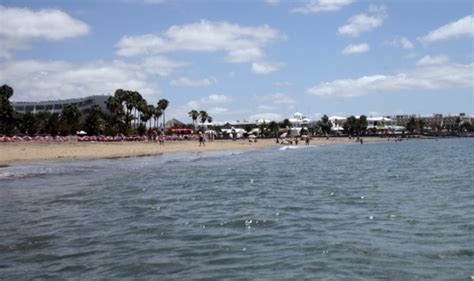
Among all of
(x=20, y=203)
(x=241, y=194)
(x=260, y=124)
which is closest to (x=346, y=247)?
(x=241, y=194)

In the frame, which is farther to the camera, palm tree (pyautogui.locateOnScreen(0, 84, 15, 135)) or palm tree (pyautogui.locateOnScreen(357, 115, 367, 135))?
palm tree (pyautogui.locateOnScreen(357, 115, 367, 135))

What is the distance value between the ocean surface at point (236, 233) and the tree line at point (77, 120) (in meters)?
70.3

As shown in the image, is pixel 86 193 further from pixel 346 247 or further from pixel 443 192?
pixel 443 192

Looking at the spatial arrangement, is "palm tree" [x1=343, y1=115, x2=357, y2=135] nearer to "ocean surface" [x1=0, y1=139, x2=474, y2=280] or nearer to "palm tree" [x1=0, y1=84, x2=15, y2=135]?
"palm tree" [x1=0, y1=84, x2=15, y2=135]

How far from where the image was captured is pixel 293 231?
10.3 metres

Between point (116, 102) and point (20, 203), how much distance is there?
90669 mm

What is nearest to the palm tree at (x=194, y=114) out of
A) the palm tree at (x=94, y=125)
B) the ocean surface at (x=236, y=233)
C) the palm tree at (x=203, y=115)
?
the palm tree at (x=203, y=115)

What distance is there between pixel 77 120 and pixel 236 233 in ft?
312

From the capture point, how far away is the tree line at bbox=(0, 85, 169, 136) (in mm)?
83500

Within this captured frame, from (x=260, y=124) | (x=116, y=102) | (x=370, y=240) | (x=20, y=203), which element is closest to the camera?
(x=370, y=240)

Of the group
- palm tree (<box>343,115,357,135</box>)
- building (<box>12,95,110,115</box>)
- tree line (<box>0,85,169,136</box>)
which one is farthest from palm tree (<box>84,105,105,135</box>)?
palm tree (<box>343,115,357,135</box>)

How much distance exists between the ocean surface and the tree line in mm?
70285

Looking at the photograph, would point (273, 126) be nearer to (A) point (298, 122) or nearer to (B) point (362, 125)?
(A) point (298, 122)

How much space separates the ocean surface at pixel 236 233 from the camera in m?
7.45
